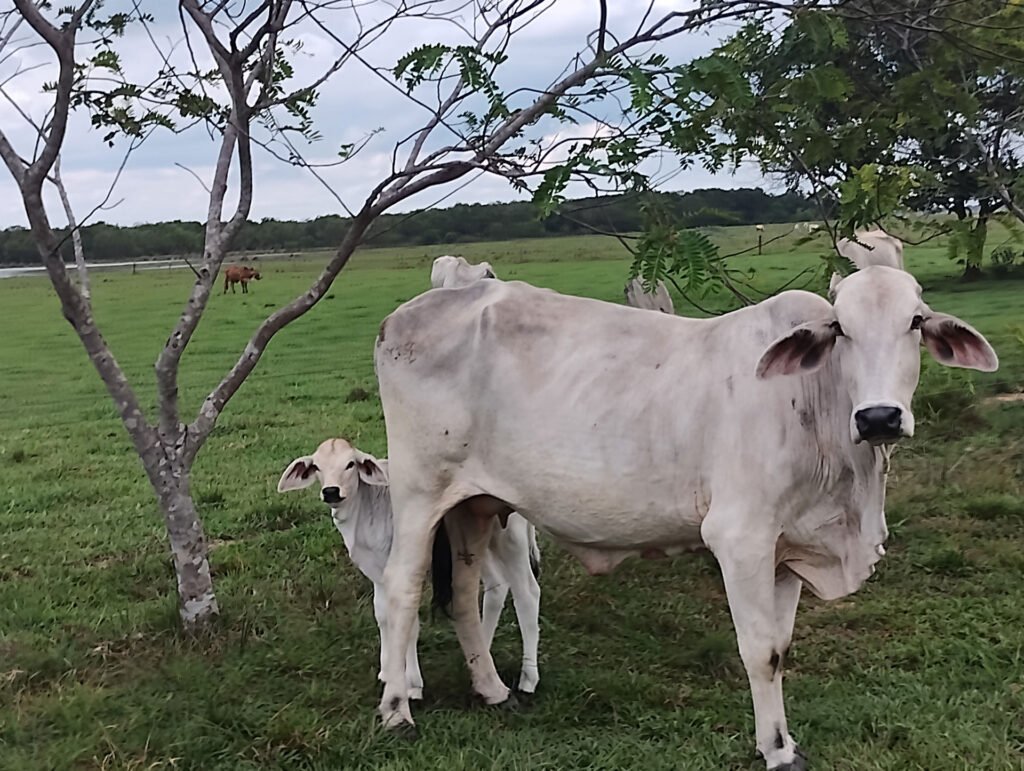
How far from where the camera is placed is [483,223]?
614cm

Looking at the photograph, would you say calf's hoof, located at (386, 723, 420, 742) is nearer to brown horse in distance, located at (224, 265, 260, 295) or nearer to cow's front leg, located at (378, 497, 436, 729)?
cow's front leg, located at (378, 497, 436, 729)

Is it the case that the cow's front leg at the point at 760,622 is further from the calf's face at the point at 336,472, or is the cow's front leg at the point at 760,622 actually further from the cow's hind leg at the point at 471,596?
the calf's face at the point at 336,472

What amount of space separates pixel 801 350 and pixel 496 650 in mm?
2320

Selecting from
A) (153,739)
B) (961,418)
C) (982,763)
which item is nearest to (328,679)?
(153,739)

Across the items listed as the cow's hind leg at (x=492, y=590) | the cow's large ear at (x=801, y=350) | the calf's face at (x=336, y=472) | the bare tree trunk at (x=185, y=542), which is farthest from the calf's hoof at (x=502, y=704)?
the cow's large ear at (x=801, y=350)

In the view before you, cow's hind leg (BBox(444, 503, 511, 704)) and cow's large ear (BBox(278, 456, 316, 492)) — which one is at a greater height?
cow's large ear (BBox(278, 456, 316, 492))

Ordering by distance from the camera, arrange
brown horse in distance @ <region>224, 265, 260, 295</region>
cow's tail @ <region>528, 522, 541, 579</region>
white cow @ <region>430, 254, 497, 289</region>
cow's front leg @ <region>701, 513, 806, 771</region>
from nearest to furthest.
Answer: cow's front leg @ <region>701, 513, 806, 771</region> < cow's tail @ <region>528, 522, 541, 579</region> < white cow @ <region>430, 254, 497, 289</region> < brown horse in distance @ <region>224, 265, 260, 295</region>

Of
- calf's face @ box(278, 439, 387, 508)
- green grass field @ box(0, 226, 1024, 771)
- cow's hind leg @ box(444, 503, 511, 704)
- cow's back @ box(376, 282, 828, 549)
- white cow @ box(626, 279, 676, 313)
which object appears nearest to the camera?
cow's back @ box(376, 282, 828, 549)

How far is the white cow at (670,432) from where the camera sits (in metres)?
3.67

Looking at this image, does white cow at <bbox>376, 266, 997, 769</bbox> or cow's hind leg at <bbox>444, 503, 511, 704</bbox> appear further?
cow's hind leg at <bbox>444, 503, 511, 704</bbox>

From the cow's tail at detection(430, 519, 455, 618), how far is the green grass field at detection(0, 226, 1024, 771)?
1.36ft

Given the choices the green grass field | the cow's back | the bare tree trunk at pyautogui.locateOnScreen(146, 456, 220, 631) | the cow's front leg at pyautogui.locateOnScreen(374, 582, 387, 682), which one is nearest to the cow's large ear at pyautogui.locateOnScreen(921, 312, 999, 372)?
the cow's back

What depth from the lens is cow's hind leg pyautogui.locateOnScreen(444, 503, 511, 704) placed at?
15.4ft

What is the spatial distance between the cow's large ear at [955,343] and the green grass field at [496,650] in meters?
0.82
